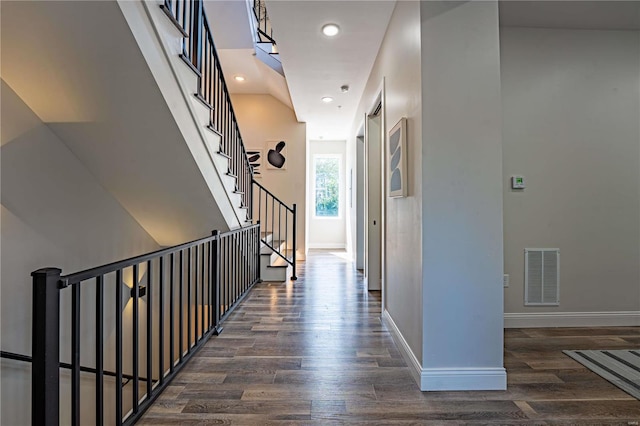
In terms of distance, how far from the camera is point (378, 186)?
4.27m

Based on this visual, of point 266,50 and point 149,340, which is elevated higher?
point 266,50

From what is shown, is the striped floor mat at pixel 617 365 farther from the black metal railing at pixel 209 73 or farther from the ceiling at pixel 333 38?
the black metal railing at pixel 209 73

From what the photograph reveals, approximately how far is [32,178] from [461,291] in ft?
9.38

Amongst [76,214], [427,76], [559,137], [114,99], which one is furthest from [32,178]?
[559,137]

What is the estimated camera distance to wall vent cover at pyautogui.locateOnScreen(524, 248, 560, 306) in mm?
2867

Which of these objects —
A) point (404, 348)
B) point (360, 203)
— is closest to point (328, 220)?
point (360, 203)

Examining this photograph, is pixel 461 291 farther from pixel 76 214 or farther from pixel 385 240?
pixel 76 214

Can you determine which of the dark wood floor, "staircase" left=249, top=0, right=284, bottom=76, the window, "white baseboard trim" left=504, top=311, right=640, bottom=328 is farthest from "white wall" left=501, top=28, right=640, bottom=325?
the window

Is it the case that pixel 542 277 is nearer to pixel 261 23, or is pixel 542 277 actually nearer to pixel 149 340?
pixel 149 340

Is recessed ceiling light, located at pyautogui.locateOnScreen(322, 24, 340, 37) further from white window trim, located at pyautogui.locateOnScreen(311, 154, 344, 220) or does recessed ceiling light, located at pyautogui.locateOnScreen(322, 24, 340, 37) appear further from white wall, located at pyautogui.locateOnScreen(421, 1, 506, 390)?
white window trim, located at pyautogui.locateOnScreen(311, 154, 344, 220)

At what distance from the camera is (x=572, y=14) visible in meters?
2.65

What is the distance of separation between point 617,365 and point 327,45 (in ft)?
11.2

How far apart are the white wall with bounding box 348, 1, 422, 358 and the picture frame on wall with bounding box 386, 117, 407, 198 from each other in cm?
4

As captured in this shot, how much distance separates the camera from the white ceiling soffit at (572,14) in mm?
2533
